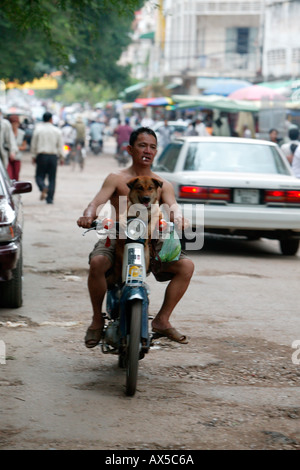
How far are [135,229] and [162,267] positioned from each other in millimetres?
469

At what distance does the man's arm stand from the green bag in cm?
48

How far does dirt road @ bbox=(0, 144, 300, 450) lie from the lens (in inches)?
183

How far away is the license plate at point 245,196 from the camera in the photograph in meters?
11.5

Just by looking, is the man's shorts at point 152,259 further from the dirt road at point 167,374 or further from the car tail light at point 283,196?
the car tail light at point 283,196

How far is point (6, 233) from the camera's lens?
7.30m

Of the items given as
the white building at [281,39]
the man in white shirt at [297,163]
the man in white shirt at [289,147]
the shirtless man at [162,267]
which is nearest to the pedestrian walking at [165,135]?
the man in white shirt at [289,147]

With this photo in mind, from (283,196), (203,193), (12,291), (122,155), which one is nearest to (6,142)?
(203,193)

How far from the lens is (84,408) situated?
5.09 m

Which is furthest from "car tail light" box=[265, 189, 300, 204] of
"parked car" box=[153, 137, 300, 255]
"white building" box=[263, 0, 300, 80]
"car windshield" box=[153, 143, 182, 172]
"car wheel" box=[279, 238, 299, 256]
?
"white building" box=[263, 0, 300, 80]

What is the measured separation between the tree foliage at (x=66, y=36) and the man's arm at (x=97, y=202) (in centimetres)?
501

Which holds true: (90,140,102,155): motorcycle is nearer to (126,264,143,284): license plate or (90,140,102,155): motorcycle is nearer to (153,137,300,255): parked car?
(153,137,300,255): parked car

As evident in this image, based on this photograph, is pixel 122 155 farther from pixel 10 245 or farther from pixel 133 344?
pixel 133 344

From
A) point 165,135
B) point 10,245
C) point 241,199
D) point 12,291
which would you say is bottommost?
point 165,135
